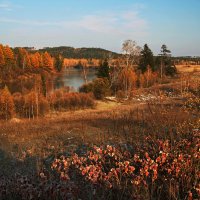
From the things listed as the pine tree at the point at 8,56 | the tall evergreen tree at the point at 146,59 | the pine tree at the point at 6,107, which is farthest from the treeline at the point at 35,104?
the pine tree at the point at 8,56

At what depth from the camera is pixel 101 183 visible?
12.4ft

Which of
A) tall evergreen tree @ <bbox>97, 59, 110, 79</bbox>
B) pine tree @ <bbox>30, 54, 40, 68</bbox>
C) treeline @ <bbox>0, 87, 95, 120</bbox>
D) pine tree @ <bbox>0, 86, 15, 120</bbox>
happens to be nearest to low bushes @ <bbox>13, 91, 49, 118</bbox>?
treeline @ <bbox>0, 87, 95, 120</bbox>

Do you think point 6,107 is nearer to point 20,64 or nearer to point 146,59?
point 146,59

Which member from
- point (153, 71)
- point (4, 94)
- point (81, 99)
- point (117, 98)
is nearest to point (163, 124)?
point (4, 94)

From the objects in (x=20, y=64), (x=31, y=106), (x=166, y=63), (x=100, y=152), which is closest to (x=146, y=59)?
(x=166, y=63)

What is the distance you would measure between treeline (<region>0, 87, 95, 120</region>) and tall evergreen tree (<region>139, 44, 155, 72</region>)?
79.4 ft

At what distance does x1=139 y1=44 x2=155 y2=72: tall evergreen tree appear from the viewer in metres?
55.1

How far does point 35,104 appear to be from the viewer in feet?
95.9

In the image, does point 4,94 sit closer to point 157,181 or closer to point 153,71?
point 157,181

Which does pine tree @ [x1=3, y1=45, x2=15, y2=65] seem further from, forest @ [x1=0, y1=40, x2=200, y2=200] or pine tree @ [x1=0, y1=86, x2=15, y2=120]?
pine tree @ [x1=0, y1=86, x2=15, y2=120]

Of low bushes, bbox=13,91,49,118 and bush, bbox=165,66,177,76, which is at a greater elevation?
bush, bbox=165,66,177,76

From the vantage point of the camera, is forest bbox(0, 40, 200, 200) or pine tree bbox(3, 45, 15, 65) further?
pine tree bbox(3, 45, 15, 65)

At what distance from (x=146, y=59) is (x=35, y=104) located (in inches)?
1245

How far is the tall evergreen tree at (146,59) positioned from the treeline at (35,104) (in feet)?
79.4
